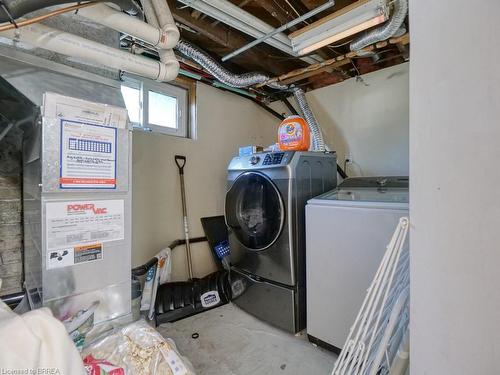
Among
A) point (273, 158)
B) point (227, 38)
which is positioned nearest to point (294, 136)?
point (273, 158)

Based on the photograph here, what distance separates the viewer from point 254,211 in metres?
2.13

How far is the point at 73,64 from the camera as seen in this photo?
1.14 metres

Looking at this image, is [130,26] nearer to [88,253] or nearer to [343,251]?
[88,253]

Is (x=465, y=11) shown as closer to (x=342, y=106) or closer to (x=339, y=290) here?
(x=339, y=290)

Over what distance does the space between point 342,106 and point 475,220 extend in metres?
2.43

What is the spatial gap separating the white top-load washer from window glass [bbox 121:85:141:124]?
1.78 metres

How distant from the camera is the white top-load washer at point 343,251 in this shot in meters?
1.39

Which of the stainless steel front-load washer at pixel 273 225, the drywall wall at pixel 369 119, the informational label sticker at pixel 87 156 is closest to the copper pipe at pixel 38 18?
the informational label sticker at pixel 87 156

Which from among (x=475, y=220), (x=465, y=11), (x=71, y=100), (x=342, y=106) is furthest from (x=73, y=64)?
(x=342, y=106)

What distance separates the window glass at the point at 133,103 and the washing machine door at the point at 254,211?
1.12 meters

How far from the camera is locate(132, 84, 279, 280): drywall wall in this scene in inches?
86.4

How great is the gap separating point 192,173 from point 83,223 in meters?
1.53

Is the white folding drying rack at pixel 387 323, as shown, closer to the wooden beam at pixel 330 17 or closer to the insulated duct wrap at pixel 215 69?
the wooden beam at pixel 330 17

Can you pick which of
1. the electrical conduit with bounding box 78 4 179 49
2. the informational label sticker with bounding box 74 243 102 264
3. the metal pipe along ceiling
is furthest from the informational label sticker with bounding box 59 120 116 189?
the metal pipe along ceiling
